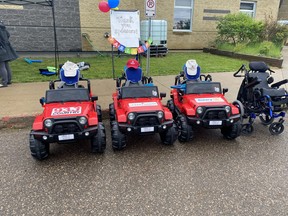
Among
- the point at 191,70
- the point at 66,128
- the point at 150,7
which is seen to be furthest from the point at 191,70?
the point at 66,128

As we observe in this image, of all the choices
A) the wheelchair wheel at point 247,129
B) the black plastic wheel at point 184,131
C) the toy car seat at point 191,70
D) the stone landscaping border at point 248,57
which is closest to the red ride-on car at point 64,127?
the black plastic wheel at point 184,131

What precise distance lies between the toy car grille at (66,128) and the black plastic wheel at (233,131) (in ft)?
8.92

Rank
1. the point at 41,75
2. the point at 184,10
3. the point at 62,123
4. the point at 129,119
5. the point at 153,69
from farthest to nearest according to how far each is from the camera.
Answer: the point at 184,10, the point at 153,69, the point at 41,75, the point at 129,119, the point at 62,123

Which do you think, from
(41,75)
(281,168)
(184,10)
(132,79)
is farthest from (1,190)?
(184,10)

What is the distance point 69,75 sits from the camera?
5020 millimetres

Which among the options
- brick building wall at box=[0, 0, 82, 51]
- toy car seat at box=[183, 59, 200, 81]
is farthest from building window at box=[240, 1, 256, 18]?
toy car seat at box=[183, 59, 200, 81]

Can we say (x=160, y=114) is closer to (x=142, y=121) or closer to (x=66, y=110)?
(x=142, y=121)

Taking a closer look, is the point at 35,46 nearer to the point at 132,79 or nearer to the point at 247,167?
the point at 132,79

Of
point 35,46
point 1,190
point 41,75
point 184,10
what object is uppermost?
point 184,10

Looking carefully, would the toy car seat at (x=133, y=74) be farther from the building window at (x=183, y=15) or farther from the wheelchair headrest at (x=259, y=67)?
the building window at (x=183, y=15)

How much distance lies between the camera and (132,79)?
219 inches

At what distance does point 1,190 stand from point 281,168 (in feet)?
13.1

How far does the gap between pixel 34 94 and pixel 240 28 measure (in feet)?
39.9

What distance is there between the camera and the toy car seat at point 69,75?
197 inches
